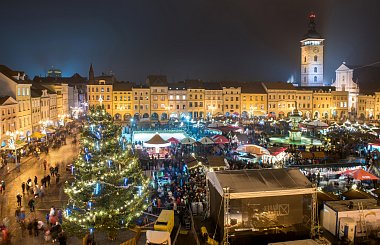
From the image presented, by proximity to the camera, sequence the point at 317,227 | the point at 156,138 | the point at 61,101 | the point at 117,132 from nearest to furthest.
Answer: the point at 317,227, the point at 117,132, the point at 156,138, the point at 61,101

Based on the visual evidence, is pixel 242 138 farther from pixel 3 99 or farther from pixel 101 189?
pixel 101 189

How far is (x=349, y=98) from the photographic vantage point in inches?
3351

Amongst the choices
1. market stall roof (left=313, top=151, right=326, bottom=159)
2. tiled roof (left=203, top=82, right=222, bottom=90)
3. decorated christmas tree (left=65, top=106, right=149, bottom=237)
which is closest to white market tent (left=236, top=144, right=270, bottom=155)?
market stall roof (left=313, top=151, right=326, bottom=159)

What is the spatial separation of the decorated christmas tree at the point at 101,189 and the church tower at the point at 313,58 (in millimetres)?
88201

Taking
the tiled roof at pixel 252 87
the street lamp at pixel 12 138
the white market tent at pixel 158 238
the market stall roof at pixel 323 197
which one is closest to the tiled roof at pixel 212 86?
the tiled roof at pixel 252 87

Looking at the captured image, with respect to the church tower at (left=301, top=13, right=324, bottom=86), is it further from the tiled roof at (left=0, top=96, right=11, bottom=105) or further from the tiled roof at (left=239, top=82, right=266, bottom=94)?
the tiled roof at (left=0, top=96, right=11, bottom=105)

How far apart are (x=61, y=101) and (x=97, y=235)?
189 feet

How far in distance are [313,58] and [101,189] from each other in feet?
297

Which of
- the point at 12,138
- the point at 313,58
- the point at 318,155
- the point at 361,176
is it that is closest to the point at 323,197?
the point at 361,176

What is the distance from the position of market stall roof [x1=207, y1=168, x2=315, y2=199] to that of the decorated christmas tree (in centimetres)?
379

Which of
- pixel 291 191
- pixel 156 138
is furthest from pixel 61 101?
pixel 291 191

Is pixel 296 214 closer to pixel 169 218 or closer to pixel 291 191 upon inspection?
pixel 291 191

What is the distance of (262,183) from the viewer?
→ 1492 centimetres

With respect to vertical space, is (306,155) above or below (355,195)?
above
